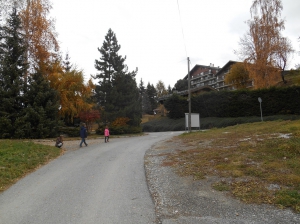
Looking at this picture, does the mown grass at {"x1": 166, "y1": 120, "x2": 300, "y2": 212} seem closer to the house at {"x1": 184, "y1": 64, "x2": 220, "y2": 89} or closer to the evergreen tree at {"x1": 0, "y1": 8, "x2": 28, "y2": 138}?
the evergreen tree at {"x1": 0, "y1": 8, "x2": 28, "y2": 138}

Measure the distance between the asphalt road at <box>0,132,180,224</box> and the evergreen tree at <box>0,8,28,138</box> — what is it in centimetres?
1339

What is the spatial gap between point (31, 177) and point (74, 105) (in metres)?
23.0

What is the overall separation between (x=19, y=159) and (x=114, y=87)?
19755mm

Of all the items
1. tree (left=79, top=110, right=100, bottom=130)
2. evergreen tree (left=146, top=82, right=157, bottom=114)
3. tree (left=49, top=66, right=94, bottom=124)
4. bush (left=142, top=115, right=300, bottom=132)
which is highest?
evergreen tree (left=146, top=82, right=157, bottom=114)

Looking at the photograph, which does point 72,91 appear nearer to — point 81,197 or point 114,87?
point 114,87

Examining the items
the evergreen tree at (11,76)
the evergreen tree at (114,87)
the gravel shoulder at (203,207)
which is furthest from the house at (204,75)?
the gravel shoulder at (203,207)

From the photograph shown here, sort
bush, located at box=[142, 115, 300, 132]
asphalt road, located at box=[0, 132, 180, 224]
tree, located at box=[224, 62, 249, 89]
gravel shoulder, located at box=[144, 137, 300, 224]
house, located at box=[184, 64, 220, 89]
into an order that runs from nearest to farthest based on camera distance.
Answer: gravel shoulder, located at box=[144, 137, 300, 224], asphalt road, located at box=[0, 132, 180, 224], bush, located at box=[142, 115, 300, 132], tree, located at box=[224, 62, 249, 89], house, located at box=[184, 64, 220, 89]

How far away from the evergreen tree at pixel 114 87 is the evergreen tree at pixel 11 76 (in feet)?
31.4

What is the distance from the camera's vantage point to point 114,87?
3009 cm

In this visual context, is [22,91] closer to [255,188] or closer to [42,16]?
[42,16]

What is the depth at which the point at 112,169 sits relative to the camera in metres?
9.80

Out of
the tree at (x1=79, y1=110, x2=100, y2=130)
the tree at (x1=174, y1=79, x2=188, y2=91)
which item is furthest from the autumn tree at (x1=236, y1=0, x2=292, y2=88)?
the tree at (x1=174, y1=79, x2=188, y2=91)

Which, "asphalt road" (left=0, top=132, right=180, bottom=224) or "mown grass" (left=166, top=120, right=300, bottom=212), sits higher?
"mown grass" (left=166, top=120, right=300, bottom=212)

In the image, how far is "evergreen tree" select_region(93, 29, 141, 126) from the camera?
3002cm
